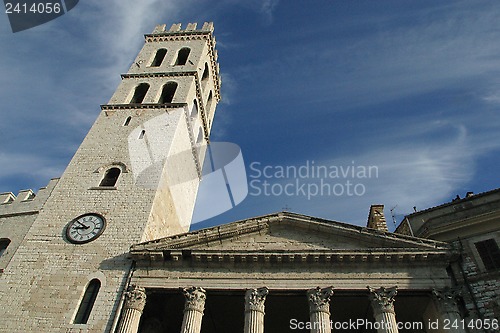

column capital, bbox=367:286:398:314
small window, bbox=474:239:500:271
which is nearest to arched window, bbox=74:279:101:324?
column capital, bbox=367:286:398:314

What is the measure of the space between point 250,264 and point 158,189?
21.5 ft

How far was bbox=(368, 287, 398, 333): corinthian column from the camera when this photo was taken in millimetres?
14164

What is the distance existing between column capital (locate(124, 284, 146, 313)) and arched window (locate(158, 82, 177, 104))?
47.6ft

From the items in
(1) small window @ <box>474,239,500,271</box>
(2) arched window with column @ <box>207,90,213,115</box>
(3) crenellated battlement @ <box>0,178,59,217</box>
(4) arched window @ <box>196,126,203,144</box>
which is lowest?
(1) small window @ <box>474,239,500,271</box>

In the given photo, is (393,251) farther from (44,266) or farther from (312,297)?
(44,266)

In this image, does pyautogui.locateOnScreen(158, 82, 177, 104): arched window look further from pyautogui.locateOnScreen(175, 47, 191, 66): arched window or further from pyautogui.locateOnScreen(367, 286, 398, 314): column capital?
pyautogui.locateOnScreen(367, 286, 398, 314): column capital

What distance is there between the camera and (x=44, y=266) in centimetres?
1672

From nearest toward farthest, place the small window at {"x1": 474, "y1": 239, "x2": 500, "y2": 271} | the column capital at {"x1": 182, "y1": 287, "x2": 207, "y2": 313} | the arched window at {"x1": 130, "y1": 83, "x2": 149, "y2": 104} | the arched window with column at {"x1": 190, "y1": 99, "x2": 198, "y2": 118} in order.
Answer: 1. the small window at {"x1": 474, "y1": 239, "x2": 500, "y2": 271}
2. the column capital at {"x1": 182, "y1": 287, "x2": 207, "y2": 313}
3. the arched window at {"x1": 130, "y1": 83, "x2": 149, "y2": 104}
4. the arched window with column at {"x1": 190, "y1": 99, "x2": 198, "y2": 118}

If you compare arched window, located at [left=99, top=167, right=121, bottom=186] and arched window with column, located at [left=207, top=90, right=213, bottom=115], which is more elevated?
arched window with column, located at [left=207, top=90, right=213, bottom=115]

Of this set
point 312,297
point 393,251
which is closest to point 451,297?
point 393,251

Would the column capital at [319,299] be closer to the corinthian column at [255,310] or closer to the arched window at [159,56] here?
the corinthian column at [255,310]


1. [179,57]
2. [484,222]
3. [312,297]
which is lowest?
[312,297]

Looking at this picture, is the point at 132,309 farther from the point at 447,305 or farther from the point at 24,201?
the point at 447,305

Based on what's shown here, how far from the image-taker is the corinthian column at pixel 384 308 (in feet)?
46.5
